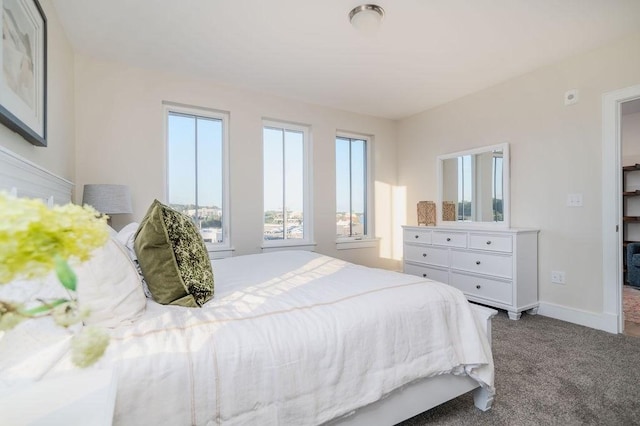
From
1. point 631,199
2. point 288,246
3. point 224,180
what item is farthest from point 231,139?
point 631,199

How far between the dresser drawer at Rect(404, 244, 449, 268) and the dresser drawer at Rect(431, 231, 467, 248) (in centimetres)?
8

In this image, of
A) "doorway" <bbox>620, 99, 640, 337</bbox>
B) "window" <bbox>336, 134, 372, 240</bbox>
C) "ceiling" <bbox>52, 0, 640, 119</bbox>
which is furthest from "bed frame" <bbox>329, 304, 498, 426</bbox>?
"doorway" <bbox>620, 99, 640, 337</bbox>

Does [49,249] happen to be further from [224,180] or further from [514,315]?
[514,315]

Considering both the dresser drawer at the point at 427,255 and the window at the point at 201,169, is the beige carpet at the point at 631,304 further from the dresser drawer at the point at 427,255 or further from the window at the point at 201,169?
the window at the point at 201,169

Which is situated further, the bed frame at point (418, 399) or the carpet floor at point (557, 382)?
the carpet floor at point (557, 382)

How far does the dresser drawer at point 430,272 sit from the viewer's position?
3.53 meters

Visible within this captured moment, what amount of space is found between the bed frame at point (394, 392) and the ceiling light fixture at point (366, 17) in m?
1.95

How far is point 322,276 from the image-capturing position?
5.85 feet

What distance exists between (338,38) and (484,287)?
2692 millimetres

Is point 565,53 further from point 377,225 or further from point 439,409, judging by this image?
point 439,409

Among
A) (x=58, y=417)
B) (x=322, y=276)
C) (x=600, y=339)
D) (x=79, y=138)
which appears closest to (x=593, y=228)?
(x=600, y=339)

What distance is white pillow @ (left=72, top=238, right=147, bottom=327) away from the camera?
3.29 ft

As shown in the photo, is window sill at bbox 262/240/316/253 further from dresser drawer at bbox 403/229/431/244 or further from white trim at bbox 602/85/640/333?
white trim at bbox 602/85/640/333

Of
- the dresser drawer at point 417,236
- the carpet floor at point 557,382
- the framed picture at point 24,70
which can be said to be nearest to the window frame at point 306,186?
the dresser drawer at point 417,236
